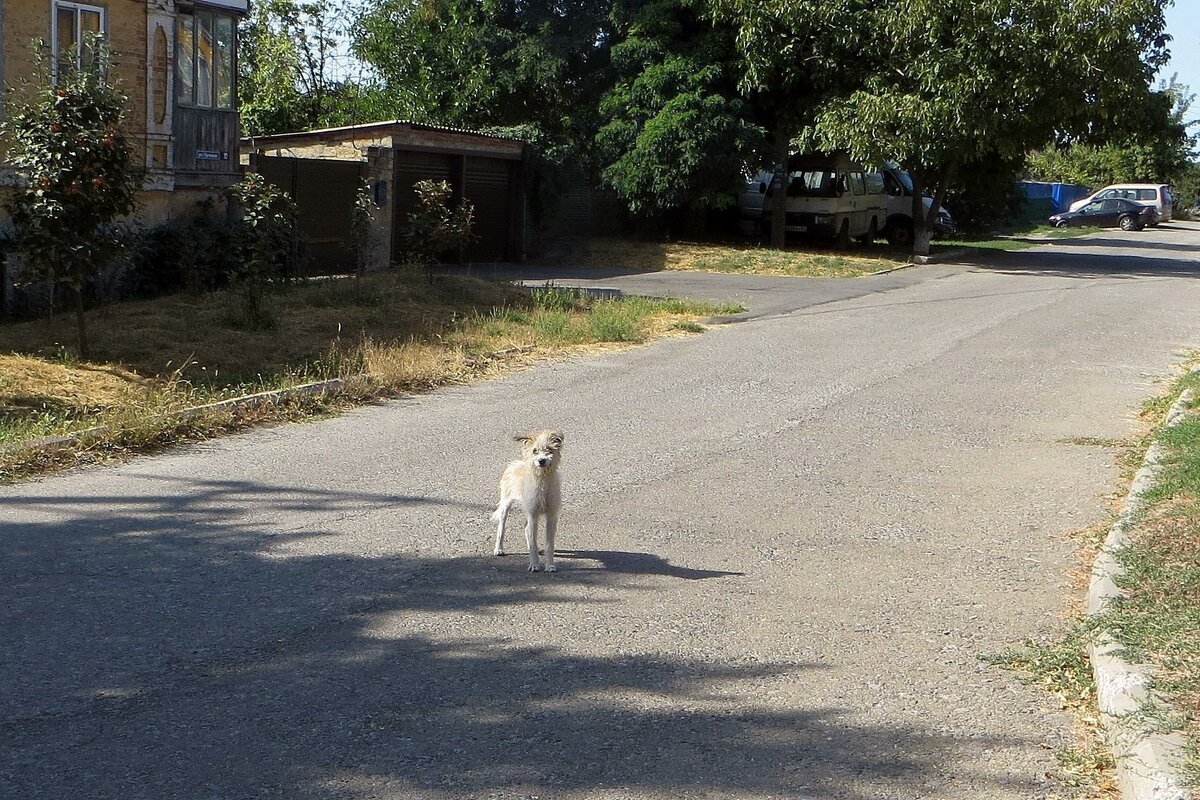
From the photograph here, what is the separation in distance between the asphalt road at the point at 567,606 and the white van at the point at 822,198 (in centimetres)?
2107

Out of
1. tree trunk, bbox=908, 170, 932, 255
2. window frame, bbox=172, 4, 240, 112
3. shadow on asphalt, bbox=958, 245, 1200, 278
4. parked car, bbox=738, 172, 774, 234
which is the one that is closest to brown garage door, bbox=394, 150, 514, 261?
window frame, bbox=172, 4, 240, 112

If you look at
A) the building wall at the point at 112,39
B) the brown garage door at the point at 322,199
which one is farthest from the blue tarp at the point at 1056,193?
the building wall at the point at 112,39

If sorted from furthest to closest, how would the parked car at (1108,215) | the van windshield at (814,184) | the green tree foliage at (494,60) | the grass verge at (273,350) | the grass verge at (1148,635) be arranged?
the parked car at (1108,215) → the van windshield at (814,184) → the green tree foliage at (494,60) → the grass verge at (273,350) → the grass verge at (1148,635)

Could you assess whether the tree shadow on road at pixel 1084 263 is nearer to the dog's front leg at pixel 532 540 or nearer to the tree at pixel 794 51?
the tree at pixel 794 51

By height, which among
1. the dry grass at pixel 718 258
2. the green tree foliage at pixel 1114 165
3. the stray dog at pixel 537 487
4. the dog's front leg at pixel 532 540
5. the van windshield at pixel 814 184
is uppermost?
the green tree foliage at pixel 1114 165

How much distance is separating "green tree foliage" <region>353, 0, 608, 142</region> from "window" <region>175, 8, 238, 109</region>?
9720 millimetres

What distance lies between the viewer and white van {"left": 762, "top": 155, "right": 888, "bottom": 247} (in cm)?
3238

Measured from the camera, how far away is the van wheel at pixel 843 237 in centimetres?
3297

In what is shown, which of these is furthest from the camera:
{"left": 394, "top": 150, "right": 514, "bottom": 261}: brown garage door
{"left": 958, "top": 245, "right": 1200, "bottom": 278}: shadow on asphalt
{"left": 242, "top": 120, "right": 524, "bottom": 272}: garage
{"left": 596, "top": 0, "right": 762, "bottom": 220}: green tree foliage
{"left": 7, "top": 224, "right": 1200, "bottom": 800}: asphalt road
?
{"left": 958, "top": 245, "right": 1200, "bottom": 278}: shadow on asphalt

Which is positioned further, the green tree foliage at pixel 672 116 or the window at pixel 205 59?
the green tree foliage at pixel 672 116

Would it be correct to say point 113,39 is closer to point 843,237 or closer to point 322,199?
point 322,199

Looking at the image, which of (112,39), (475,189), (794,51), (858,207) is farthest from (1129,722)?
(858,207)

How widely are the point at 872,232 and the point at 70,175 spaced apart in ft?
84.7

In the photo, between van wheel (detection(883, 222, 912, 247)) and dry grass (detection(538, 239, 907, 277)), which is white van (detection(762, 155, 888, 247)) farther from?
van wheel (detection(883, 222, 912, 247))
